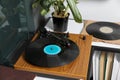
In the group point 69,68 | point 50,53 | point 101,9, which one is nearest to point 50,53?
point 50,53

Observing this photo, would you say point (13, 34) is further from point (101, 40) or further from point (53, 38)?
point (101, 40)

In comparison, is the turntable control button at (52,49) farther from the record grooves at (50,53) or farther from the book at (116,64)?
the book at (116,64)

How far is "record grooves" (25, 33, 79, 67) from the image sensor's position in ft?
3.34

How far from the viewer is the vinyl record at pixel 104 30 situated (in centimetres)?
134

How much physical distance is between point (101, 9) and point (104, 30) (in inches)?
9.3

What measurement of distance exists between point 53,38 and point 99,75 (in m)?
0.55

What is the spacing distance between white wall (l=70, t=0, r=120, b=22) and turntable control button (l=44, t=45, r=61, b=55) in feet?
1.95

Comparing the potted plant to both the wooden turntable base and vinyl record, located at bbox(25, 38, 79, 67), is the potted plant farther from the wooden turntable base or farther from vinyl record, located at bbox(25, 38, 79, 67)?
the wooden turntable base

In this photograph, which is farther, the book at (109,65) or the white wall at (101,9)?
the white wall at (101,9)

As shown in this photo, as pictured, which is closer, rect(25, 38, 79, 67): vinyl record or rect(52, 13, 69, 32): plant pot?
rect(25, 38, 79, 67): vinyl record

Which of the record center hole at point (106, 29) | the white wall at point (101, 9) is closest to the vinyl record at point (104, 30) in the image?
the record center hole at point (106, 29)

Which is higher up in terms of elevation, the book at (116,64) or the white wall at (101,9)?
the white wall at (101,9)

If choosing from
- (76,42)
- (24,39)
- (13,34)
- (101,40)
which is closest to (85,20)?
(101,40)

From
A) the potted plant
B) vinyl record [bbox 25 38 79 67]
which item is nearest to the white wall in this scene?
the potted plant
